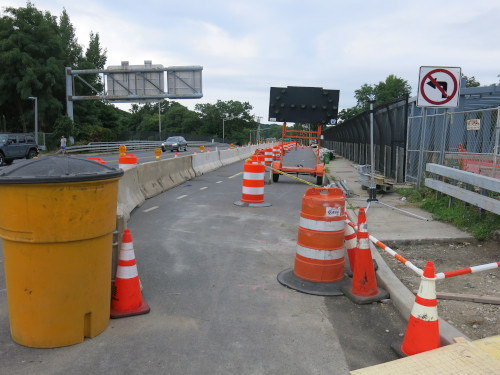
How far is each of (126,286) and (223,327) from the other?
106 cm

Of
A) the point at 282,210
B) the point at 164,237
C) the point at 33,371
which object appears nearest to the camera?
the point at 33,371

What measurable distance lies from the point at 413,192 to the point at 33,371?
10.3m

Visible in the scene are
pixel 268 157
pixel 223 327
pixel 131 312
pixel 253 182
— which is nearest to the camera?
pixel 223 327

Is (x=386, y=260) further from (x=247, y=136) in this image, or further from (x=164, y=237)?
(x=247, y=136)

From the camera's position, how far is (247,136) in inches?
6240

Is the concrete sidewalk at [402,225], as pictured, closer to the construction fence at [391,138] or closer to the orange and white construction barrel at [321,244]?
the orange and white construction barrel at [321,244]

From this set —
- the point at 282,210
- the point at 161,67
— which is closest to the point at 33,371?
the point at 282,210

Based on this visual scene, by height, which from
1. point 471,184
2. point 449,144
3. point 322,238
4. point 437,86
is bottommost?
point 322,238

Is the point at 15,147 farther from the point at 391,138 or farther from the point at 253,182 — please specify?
the point at 391,138

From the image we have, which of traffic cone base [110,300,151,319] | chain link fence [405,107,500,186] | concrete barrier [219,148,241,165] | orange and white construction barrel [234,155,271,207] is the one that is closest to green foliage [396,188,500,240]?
chain link fence [405,107,500,186]

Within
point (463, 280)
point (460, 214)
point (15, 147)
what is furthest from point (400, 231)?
point (15, 147)

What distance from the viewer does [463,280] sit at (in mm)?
5395

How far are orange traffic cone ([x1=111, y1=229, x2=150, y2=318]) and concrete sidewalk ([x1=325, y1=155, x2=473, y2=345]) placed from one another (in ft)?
8.85

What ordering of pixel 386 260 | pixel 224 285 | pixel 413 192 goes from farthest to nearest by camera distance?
1. pixel 413 192
2. pixel 386 260
3. pixel 224 285
